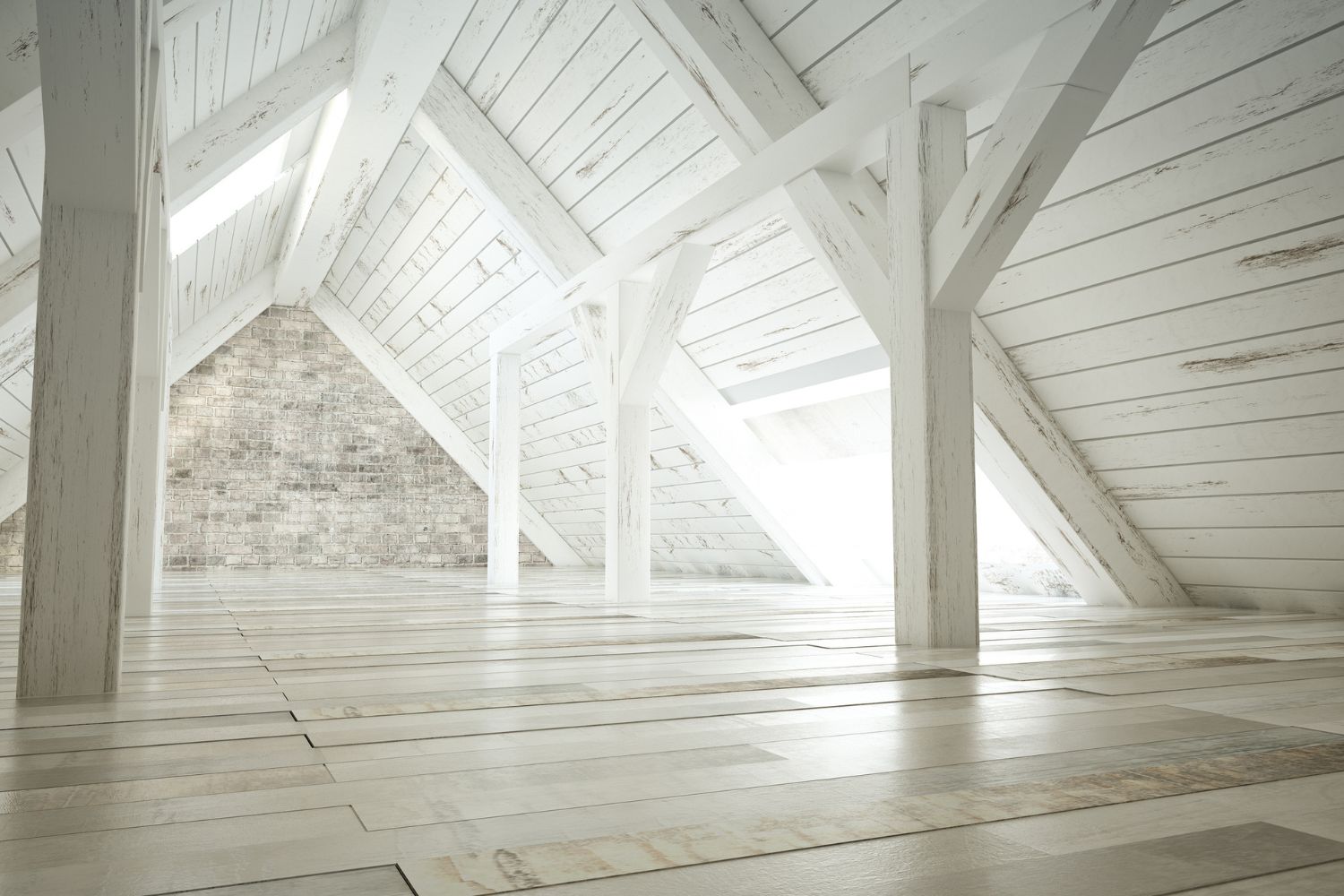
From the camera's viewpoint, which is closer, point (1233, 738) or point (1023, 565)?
point (1233, 738)

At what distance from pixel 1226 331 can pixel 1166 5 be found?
1146 millimetres

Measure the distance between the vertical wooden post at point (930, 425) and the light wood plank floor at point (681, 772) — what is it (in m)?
0.18

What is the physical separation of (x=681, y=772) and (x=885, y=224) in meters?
2.38

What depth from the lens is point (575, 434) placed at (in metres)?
6.81

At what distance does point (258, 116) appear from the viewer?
425 cm

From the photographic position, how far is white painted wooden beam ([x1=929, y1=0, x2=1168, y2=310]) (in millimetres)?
2178

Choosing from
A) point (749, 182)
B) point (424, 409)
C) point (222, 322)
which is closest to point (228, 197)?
point (222, 322)

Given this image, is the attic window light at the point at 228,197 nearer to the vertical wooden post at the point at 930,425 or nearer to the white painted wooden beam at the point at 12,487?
the white painted wooden beam at the point at 12,487

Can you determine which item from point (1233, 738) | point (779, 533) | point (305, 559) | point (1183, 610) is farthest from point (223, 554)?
point (1233, 738)

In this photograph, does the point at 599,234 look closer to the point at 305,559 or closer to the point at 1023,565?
the point at 1023,565

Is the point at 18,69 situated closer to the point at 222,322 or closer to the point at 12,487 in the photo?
the point at 12,487

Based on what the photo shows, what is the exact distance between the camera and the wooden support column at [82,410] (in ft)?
5.53

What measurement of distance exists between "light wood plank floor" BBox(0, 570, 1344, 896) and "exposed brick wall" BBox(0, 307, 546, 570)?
22.0ft

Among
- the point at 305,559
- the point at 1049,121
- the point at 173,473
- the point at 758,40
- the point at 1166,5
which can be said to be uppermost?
the point at 758,40
